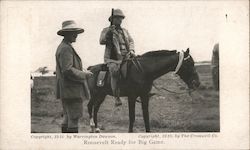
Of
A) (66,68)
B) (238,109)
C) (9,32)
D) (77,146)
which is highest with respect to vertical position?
(9,32)

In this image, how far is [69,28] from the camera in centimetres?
461

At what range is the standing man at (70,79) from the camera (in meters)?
4.54

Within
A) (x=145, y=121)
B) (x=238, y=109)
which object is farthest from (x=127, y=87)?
(x=238, y=109)

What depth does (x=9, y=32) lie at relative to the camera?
15.1 feet

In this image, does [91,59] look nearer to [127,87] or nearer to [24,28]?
[127,87]

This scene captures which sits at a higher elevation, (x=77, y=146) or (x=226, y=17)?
(x=226, y=17)

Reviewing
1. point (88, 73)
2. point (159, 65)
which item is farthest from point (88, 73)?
point (159, 65)

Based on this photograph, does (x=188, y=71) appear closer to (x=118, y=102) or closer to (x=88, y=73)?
(x=118, y=102)

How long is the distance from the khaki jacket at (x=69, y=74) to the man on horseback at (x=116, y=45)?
31 centimetres

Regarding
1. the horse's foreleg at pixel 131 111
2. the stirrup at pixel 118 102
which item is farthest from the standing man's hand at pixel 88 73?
the horse's foreleg at pixel 131 111

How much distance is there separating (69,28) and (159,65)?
3.38 ft

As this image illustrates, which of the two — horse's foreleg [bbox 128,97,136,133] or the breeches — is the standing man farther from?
horse's foreleg [bbox 128,97,136,133]

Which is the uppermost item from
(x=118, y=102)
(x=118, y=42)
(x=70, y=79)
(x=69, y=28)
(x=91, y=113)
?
(x=69, y=28)

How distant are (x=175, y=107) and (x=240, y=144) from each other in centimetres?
77
